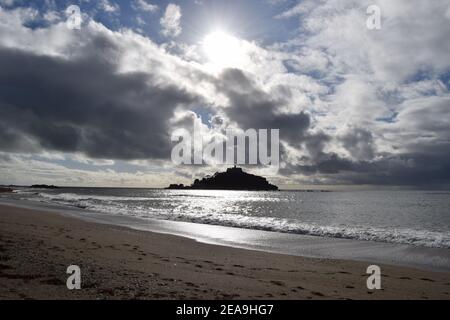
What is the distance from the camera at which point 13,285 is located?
7.95m

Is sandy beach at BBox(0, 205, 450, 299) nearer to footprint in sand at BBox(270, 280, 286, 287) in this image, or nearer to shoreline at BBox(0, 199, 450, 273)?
footprint in sand at BBox(270, 280, 286, 287)

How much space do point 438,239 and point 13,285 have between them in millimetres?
25444

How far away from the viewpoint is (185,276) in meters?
10.5

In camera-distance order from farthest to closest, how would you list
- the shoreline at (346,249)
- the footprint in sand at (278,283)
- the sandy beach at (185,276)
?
1. the shoreline at (346,249)
2. the footprint in sand at (278,283)
3. the sandy beach at (185,276)

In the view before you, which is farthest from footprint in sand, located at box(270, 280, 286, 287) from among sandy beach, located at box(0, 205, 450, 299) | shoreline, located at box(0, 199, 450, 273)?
shoreline, located at box(0, 199, 450, 273)

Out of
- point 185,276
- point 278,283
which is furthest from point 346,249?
point 185,276

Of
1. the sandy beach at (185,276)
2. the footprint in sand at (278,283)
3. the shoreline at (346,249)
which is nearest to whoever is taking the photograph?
the sandy beach at (185,276)

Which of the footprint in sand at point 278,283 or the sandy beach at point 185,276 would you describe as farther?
the footprint in sand at point 278,283

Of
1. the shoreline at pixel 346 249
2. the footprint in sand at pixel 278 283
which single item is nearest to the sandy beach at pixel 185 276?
the footprint in sand at pixel 278 283

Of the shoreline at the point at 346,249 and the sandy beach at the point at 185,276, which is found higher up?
the sandy beach at the point at 185,276

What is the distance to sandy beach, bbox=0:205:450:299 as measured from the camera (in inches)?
328

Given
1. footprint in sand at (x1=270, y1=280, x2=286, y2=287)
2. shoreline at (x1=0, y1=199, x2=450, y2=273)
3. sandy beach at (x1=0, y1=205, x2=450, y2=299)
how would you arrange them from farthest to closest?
shoreline at (x1=0, y1=199, x2=450, y2=273) → footprint in sand at (x1=270, y1=280, x2=286, y2=287) → sandy beach at (x1=0, y1=205, x2=450, y2=299)

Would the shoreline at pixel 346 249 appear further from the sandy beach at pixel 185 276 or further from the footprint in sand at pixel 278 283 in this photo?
the footprint in sand at pixel 278 283

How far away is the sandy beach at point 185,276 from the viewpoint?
27.3ft
